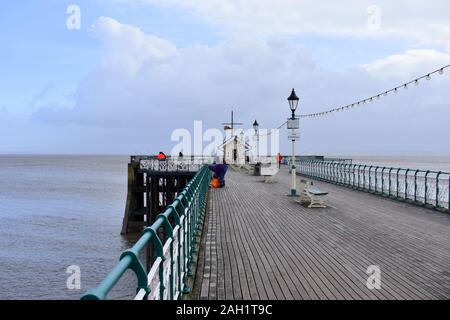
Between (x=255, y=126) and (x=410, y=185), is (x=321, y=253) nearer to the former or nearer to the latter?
(x=410, y=185)

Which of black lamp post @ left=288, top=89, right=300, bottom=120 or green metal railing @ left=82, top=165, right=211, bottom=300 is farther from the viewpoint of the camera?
black lamp post @ left=288, top=89, right=300, bottom=120

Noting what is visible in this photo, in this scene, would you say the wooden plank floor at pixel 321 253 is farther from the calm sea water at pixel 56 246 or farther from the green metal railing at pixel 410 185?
the calm sea water at pixel 56 246

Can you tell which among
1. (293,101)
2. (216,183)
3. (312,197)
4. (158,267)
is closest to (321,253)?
(158,267)

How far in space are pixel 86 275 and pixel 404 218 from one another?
13.8m

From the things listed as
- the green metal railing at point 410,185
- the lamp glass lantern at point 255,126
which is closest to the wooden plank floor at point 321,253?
the green metal railing at point 410,185

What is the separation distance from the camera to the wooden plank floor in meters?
5.50

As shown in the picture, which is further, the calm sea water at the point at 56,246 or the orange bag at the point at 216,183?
the orange bag at the point at 216,183

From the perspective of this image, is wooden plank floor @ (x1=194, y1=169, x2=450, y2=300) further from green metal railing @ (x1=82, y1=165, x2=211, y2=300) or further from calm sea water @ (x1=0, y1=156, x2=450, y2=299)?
calm sea water @ (x1=0, y1=156, x2=450, y2=299)

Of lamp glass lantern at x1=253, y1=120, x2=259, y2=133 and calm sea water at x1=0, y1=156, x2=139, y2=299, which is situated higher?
lamp glass lantern at x1=253, y1=120, x2=259, y2=133

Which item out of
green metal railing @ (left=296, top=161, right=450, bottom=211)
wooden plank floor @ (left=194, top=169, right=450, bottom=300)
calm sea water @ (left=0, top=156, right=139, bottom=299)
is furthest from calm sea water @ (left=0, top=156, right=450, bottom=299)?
green metal railing @ (left=296, top=161, right=450, bottom=211)

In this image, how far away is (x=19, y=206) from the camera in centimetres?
4497

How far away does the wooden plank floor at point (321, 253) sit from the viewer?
5.50 m

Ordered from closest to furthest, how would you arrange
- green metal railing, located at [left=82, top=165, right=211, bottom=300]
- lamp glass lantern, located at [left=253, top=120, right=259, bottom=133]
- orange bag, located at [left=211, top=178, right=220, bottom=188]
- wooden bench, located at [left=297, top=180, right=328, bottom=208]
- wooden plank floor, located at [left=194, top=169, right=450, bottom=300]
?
green metal railing, located at [left=82, top=165, right=211, bottom=300]
wooden plank floor, located at [left=194, top=169, right=450, bottom=300]
wooden bench, located at [left=297, top=180, right=328, bottom=208]
orange bag, located at [left=211, top=178, right=220, bottom=188]
lamp glass lantern, located at [left=253, top=120, right=259, bottom=133]

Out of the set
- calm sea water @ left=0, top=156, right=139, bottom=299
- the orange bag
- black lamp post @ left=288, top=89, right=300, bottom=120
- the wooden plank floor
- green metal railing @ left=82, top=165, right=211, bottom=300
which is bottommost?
calm sea water @ left=0, top=156, right=139, bottom=299
